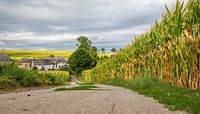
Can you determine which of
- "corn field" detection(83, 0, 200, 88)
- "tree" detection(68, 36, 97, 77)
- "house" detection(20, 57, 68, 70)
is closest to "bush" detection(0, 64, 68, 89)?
"corn field" detection(83, 0, 200, 88)

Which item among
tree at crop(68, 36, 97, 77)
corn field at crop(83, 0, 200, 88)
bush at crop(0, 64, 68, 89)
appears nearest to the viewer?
corn field at crop(83, 0, 200, 88)

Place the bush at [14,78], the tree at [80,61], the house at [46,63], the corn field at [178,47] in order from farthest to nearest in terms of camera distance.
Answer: the house at [46,63] < the tree at [80,61] < the bush at [14,78] < the corn field at [178,47]

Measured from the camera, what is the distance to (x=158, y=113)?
7.30 m

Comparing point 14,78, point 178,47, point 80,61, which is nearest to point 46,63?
point 80,61

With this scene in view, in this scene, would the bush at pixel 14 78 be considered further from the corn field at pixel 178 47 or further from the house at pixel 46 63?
the house at pixel 46 63

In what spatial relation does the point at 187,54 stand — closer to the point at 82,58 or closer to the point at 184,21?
the point at 184,21

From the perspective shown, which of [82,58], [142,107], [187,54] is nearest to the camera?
[142,107]

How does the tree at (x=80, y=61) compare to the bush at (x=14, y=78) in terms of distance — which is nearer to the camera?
the bush at (x=14, y=78)

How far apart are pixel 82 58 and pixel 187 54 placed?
314 feet

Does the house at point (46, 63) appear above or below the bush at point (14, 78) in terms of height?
above

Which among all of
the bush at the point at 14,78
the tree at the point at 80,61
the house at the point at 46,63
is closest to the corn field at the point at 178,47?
the bush at the point at 14,78

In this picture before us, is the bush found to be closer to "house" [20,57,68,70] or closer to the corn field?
the corn field

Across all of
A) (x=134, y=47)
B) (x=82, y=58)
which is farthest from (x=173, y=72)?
(x=82, y=58)

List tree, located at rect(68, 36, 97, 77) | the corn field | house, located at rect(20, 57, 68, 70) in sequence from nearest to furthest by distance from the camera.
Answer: the corn field, tree, located at rect(68, 36, 97, 77), house, located at rect(20, 57, 68, 70)
